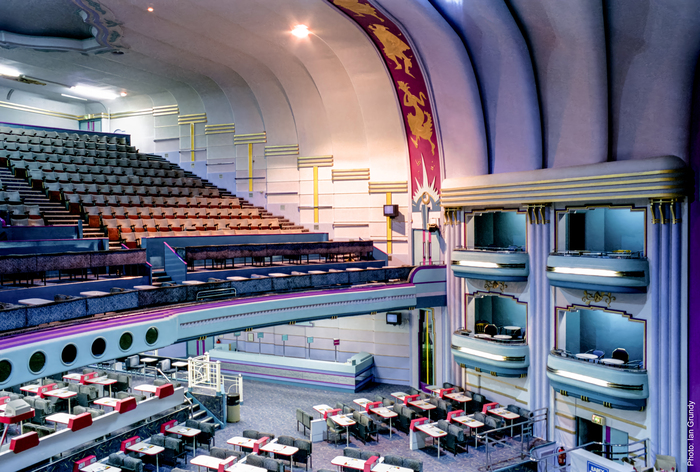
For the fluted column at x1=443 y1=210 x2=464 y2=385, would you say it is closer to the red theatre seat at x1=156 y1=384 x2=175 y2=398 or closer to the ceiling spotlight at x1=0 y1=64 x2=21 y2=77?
the red theatre seat at x1=156 y1=384 x2=175 y2=398

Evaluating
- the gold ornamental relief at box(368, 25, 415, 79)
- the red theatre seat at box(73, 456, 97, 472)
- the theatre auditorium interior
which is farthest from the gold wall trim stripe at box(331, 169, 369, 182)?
the red theatre seat at box(73, 456, 97, 472)

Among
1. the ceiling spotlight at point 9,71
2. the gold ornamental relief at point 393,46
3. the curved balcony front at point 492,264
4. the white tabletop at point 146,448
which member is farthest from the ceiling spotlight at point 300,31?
the ceiling spotlight at point 9,71

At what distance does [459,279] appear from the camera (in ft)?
48.3

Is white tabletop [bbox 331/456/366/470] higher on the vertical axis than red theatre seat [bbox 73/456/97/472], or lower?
lower

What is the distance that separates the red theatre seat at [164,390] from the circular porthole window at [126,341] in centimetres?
306

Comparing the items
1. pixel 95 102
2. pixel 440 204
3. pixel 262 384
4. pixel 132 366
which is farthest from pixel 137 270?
pixel 95 102

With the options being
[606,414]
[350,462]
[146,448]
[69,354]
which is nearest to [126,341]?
[69,354]

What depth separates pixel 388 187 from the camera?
16703mm

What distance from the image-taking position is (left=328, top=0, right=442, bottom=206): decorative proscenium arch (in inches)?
516

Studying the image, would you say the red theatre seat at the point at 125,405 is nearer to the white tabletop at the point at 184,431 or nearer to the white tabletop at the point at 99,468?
the white tabletop at the point at 184,431

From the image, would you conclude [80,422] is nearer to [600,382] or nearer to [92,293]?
[92,293]

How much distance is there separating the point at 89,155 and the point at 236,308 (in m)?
11.7

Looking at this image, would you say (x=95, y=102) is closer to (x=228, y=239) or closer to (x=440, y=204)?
(x=228, y=239)

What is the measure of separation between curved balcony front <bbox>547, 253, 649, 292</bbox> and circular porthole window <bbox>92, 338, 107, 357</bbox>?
30.7 feet
